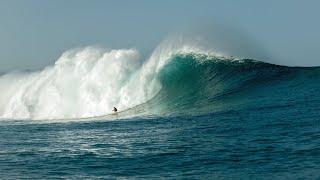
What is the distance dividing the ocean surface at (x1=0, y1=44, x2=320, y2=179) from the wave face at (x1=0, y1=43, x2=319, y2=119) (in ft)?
0.24

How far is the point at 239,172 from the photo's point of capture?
12.2 meters

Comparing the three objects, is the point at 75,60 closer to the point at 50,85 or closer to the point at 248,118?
the point at 50,85

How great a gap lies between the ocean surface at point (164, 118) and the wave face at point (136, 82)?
2.9 inches

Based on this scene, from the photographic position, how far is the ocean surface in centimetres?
1330

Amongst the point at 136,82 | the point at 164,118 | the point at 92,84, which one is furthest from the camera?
the point at 92,84

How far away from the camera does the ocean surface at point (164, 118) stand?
13297 mm

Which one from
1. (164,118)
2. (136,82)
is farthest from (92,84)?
Result: (164,118)

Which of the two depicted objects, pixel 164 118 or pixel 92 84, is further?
pixel 92 84

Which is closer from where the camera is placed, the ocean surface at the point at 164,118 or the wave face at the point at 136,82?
the ocean surface at the point at 164,118

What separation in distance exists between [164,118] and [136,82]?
37.1ft

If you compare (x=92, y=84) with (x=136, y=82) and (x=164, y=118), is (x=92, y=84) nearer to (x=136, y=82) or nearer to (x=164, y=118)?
(x=136, y=82)

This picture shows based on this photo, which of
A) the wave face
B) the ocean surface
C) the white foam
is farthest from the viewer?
the white foam

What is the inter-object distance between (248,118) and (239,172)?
7989mm

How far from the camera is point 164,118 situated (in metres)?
23.9
